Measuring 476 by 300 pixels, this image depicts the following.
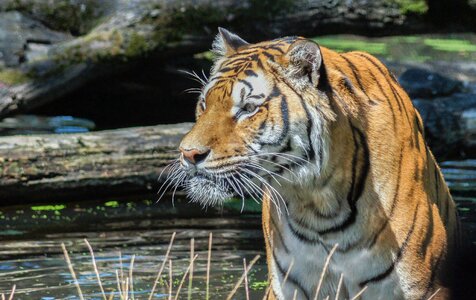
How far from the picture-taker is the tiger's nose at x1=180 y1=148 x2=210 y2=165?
346 cm

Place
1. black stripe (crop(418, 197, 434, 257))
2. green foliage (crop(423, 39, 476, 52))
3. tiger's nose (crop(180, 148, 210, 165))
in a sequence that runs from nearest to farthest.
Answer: tiger's nose (crop(180, 148, 210, 165)), black stripe (crop(418, 197, 434, 257)), green foliage (crop(423, 39, 476, 52))

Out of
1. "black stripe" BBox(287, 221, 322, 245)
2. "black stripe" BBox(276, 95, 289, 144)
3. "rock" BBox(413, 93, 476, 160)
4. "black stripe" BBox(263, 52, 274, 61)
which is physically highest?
"black stripe" BBox(263, 52, 274, 61)

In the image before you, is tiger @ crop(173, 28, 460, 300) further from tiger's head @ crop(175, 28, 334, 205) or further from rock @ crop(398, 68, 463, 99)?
rock @ crop(398, 68, 463, 99)

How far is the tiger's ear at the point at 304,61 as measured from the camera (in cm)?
353

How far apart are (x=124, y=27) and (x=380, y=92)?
14.5ft

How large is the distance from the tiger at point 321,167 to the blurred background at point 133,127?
164 centimetres

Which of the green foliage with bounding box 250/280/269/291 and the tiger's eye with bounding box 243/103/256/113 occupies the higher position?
the tiger's eye with bounding box 243/103/256/113

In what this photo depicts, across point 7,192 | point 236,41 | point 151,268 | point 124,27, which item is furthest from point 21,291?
point 124,27

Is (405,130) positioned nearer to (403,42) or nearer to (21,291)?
(21,291)

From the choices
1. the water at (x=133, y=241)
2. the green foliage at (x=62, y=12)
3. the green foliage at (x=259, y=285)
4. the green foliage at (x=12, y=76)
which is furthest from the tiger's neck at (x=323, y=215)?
the green foliage at (x=62, y=12)

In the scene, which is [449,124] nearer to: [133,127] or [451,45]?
[133,127]

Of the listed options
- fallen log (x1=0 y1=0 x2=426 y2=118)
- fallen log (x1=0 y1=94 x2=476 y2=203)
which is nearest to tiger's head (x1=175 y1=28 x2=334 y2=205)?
fallen log (x1=0 y1=94 x2=476 y2=203)

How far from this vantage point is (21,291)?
5.37 meters

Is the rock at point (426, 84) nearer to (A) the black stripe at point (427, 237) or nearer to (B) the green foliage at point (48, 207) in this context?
(B) the green foliage at point (48, 207)
